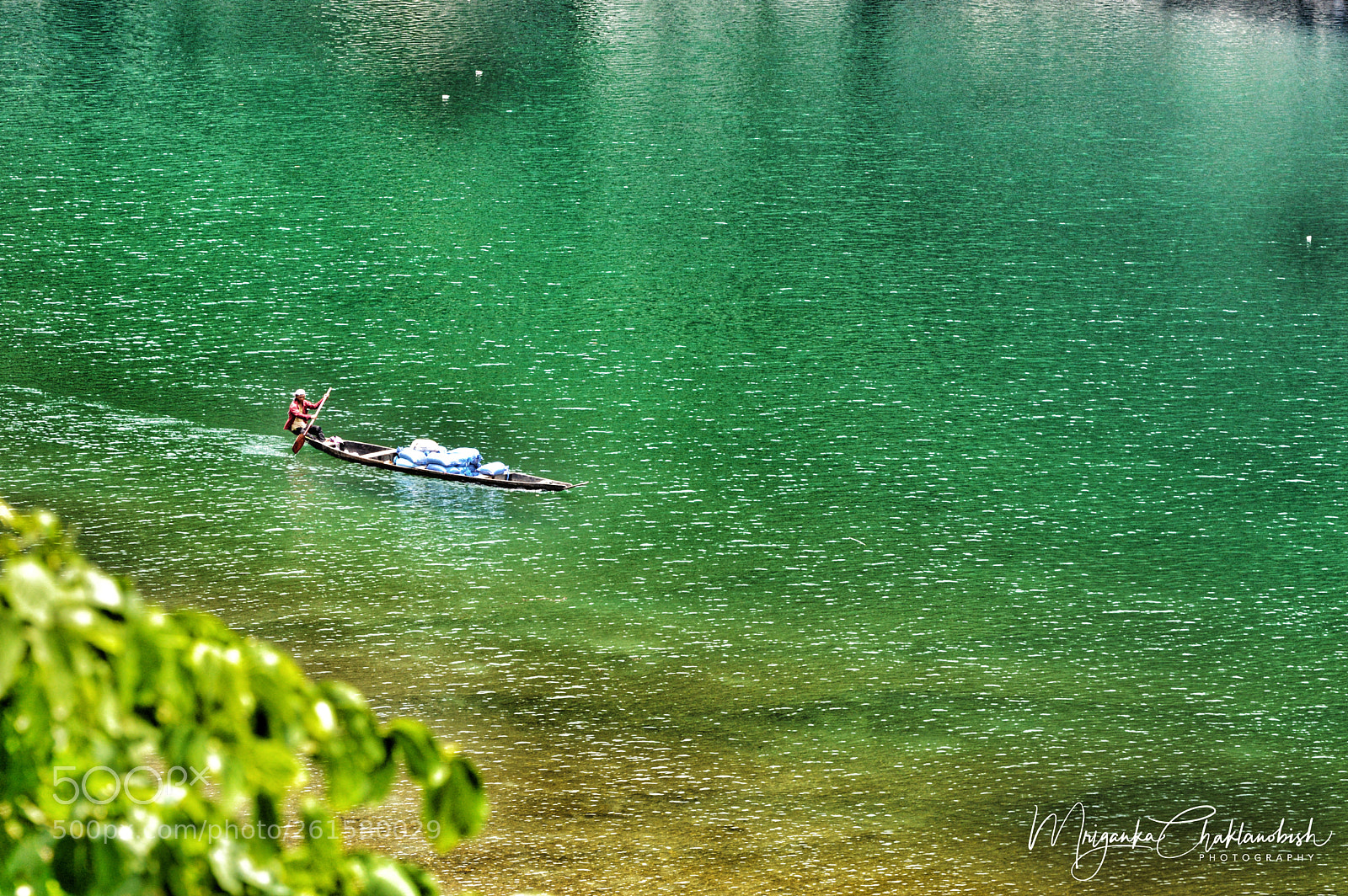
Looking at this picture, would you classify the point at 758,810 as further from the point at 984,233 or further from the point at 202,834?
the point at 984,233

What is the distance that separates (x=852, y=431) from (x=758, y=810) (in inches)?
632

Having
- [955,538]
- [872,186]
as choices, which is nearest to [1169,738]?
[955,538]

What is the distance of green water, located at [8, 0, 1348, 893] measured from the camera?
2192 centimetres

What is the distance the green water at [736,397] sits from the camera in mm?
21922

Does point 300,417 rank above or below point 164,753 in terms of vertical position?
below

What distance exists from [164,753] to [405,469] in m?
29.3

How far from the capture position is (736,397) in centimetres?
3672

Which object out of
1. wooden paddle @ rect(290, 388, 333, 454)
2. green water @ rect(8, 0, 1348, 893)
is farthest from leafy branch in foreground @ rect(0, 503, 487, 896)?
wooden paddle @ rect(290, 388, 333, 454)

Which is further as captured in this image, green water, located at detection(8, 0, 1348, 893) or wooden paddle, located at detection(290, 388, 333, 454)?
wooden paddle, located at detection(290, 388, 333, 454)
